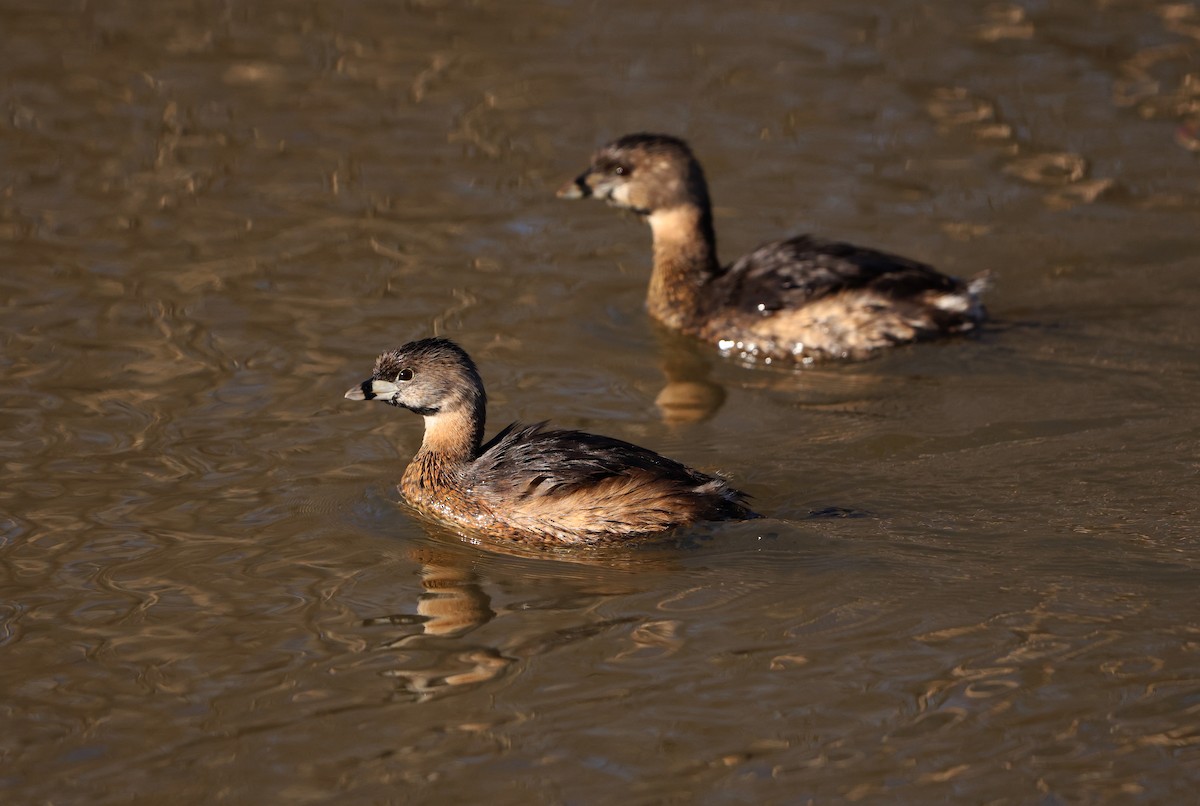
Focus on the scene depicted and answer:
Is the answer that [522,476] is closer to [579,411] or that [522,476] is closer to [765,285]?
[579,411]

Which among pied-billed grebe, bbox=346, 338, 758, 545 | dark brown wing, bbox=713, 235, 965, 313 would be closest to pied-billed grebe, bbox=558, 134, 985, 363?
dark brown wing, bbox=713, 235, 965, 313

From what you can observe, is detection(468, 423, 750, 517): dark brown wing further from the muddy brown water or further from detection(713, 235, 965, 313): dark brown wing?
detection(713, 235, 965, 313): dark brown wing

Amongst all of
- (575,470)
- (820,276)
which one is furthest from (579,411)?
(820,276)

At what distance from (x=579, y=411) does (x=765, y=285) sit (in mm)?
1560

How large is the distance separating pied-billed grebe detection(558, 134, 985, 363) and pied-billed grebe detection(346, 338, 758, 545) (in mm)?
2218

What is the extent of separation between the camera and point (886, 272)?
9172mm

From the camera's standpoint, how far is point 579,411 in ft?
27.5

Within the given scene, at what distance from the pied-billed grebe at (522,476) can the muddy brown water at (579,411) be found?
0.14 metres

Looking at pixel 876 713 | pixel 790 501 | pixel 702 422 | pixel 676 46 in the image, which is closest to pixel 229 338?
pixel 702 422

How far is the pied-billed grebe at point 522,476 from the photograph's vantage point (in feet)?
22.7

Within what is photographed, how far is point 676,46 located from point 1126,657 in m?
8.35

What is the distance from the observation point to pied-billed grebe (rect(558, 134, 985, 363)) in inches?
359

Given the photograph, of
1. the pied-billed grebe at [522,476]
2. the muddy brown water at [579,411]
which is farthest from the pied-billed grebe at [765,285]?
the pied-billed grebe at [522,476]

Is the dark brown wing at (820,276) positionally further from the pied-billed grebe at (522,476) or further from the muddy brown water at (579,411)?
the pied-billed grebe at (522,476)
